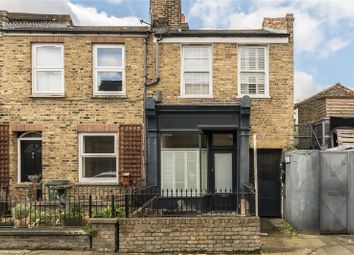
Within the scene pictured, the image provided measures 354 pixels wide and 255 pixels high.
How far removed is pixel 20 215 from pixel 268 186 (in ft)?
26.5

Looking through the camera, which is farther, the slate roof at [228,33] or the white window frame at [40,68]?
the white window frame at [40,68]

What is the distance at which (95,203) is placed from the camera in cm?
1220

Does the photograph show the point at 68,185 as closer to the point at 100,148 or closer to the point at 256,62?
the point at 100,148

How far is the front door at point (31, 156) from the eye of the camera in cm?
1454

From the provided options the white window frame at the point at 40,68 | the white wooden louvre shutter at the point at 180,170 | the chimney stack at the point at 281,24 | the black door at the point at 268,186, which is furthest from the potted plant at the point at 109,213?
the chimney stack at the point at 281,24

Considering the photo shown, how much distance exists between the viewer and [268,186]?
1465 centimetres

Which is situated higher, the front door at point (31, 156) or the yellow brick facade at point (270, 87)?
the yellow brick facade at point (270, 87)

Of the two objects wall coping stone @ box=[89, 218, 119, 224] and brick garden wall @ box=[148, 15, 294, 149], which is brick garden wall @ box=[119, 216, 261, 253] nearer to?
wall coping stone @ box=[89, 218, 119, 224]

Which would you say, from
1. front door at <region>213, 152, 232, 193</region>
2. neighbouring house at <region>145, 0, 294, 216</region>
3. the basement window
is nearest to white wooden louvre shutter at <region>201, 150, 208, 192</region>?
neighbouring house at <region>145, 0, 294, 216</region>

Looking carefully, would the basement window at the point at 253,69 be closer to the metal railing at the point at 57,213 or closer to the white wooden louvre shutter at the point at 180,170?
the white wooden louvre shutter at the point at 180,170

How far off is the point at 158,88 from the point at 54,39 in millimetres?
3879

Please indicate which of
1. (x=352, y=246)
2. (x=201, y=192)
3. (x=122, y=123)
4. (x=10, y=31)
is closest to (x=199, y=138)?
(x=201, y=192)

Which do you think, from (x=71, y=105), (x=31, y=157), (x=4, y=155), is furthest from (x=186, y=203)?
(x=4, y=155)

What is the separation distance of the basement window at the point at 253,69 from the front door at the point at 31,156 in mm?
7344
